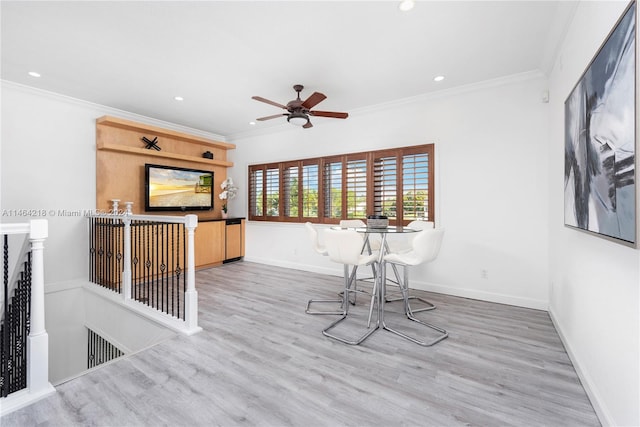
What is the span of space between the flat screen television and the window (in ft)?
3.05

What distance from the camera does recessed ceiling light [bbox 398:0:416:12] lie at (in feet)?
7.25

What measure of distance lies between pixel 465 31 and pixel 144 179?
5.12m

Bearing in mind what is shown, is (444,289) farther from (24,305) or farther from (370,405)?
(24,305)

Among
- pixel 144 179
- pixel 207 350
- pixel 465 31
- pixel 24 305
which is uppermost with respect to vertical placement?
pixel 465 31

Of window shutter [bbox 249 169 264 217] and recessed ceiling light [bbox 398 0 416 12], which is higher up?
recessed ceiling light [bbox 398 0 416 12]

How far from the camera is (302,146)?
210 inches

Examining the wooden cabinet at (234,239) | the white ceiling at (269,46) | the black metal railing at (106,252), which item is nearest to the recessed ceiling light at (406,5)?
the white ceiling at (269,46)

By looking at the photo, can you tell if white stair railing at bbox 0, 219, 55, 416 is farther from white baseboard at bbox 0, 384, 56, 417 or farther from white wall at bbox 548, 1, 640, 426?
white wall at bbox 548, 1, 640, 426

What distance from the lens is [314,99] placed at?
3.13m

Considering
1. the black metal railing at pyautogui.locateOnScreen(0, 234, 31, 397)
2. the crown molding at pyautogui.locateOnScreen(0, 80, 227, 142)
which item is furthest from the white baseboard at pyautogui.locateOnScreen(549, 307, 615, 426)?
the crown molding at pyautogui.locateOnScreen(0, 80, 227, 142)

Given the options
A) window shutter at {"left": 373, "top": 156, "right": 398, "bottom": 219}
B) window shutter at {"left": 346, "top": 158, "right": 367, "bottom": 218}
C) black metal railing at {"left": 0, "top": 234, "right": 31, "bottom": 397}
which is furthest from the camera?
window shutter at {"left": 346, "top": 158, "right": 367, "bottom": 218}

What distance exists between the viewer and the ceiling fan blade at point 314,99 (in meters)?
3.00

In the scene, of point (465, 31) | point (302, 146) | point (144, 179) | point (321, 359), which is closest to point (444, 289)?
point (321, 359)

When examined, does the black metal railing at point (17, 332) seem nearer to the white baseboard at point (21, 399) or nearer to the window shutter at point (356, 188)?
the white baseboard at point (21, 399)
